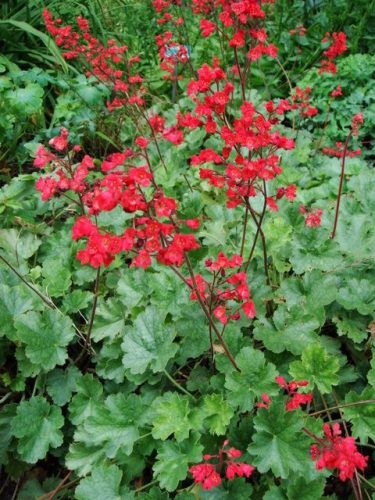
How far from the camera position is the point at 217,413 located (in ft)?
5.54

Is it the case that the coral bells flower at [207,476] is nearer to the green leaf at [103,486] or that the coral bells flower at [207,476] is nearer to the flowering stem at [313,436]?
the flowering stem at [313,436]

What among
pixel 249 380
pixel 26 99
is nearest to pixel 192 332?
pixel 249 380

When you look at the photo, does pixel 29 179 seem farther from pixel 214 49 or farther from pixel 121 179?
pixel 214 49

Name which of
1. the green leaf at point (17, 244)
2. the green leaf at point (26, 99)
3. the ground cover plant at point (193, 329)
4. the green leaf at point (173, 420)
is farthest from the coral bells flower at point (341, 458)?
the green leaf at point (26, 99)

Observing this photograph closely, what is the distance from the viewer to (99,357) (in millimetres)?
2086

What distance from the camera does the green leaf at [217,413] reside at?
1661 millimetres

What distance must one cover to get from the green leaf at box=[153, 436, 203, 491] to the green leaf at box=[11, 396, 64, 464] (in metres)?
0.44

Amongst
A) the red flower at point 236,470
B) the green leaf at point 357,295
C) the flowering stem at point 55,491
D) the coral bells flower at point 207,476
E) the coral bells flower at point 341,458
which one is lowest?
the flowering stem at point 55,491

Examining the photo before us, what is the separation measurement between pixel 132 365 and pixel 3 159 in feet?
7.13

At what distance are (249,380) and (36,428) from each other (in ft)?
2.70

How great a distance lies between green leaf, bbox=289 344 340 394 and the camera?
1.70m

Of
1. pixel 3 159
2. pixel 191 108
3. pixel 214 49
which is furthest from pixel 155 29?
pixel 3 159

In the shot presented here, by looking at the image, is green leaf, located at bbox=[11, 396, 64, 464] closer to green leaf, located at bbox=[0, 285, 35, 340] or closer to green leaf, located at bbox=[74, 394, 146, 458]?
green leaf, located at bbox=[74, 394, 146, 458]

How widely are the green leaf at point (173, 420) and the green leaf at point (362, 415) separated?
554 mm
